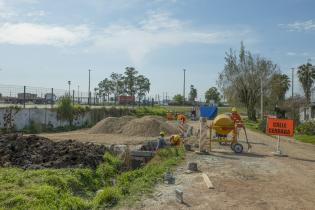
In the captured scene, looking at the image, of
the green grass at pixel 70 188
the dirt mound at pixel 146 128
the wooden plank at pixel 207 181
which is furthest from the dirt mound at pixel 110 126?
the wooden plank at pixel 207 181

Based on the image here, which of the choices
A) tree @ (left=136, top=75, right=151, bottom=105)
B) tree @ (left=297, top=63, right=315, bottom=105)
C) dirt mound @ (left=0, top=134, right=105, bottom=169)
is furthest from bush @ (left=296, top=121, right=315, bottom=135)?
tree @ (left=136, top=75, right=151, bottom=105)

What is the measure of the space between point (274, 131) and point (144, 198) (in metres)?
10.9

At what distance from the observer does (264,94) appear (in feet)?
188

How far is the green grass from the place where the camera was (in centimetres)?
975

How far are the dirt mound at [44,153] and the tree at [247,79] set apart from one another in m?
39.6

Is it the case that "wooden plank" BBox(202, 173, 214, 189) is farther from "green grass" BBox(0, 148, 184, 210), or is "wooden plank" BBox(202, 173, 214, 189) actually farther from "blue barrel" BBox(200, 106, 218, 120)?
"blue barrel" BBox(200, 106, 218, 120)

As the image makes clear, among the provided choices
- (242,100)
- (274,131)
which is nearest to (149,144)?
(274,131)

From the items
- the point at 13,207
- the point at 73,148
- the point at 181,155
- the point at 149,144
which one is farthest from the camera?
the point at 149,144

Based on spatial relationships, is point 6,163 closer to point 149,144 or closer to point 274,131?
point 149,144

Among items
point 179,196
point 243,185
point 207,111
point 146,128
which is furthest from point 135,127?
point 179,196

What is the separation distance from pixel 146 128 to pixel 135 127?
1.00 meters

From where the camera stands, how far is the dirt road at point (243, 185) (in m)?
9.68

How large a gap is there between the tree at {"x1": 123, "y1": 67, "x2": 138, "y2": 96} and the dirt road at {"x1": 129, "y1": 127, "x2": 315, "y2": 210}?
71094mm

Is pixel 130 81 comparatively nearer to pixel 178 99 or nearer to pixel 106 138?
pixel 178 99
